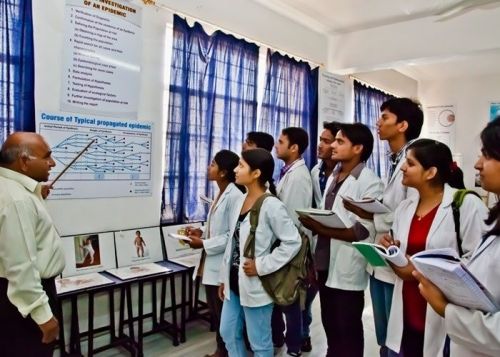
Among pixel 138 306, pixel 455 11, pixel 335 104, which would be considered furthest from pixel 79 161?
pixel 455 11

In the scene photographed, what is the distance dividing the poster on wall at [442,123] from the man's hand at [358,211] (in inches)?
238

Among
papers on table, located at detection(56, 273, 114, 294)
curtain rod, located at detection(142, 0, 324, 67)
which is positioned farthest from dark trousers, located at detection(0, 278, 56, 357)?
curtain rod, located at detection(142, 0, 324, 67)

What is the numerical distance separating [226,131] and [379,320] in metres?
2.29

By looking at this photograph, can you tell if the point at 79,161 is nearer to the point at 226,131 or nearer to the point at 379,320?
the point at 226,131

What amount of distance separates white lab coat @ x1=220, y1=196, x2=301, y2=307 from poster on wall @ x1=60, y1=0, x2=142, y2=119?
1.56 m

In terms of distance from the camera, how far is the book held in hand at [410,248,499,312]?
102 centimetres

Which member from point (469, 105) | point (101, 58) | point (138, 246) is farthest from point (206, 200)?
point (469, 105)

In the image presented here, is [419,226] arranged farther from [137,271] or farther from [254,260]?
[137,271]

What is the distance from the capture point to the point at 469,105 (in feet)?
23.4

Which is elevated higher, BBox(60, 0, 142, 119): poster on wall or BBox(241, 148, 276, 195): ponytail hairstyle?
BBox(60, 0, 142, 119): poster on wall

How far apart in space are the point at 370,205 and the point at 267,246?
0.57 m

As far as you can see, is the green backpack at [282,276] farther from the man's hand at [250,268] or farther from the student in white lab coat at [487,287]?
the student in white lab coat at [487,287]

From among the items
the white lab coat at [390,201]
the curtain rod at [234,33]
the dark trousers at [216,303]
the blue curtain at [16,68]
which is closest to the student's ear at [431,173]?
the white lab coat at [390,201]

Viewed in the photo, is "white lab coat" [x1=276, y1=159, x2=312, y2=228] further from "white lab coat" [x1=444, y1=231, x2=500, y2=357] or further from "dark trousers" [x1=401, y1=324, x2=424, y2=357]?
"white lab coat" [x1=444, y1=231, x2=500, y2=357]
